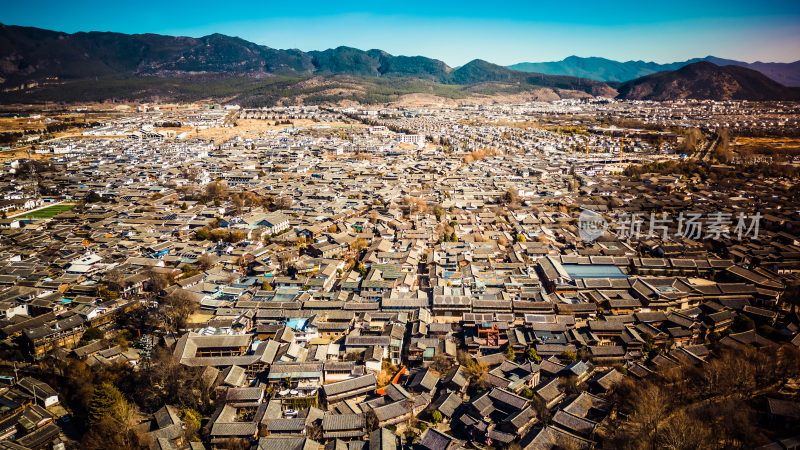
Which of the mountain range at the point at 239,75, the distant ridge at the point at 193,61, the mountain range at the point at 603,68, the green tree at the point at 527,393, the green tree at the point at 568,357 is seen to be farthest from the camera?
the mountain range at the point at 603,68

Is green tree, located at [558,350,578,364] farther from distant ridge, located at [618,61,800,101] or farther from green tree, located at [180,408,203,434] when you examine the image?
distant ridge, located at [618,61,800,101]

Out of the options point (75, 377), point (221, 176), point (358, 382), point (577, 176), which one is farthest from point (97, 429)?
point (577, 176)

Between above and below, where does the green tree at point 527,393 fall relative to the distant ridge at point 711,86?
below

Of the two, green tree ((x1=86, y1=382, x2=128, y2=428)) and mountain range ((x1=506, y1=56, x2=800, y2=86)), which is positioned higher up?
mountain range ((x1=506, y1=56, x2=800, y2=86))

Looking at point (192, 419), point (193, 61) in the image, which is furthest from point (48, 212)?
point (193, 61)

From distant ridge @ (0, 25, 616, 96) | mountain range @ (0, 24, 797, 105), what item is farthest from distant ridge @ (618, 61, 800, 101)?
distant ridge @ (0, 25, 616, 96)

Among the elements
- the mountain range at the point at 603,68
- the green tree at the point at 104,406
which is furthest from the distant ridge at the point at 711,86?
the mountain range at the point at 603,68

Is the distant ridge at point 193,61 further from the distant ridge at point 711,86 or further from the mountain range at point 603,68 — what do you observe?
the mountain range at point 603,68

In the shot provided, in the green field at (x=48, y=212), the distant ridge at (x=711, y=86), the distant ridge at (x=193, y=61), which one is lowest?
the green field at (x=48, y=212)
